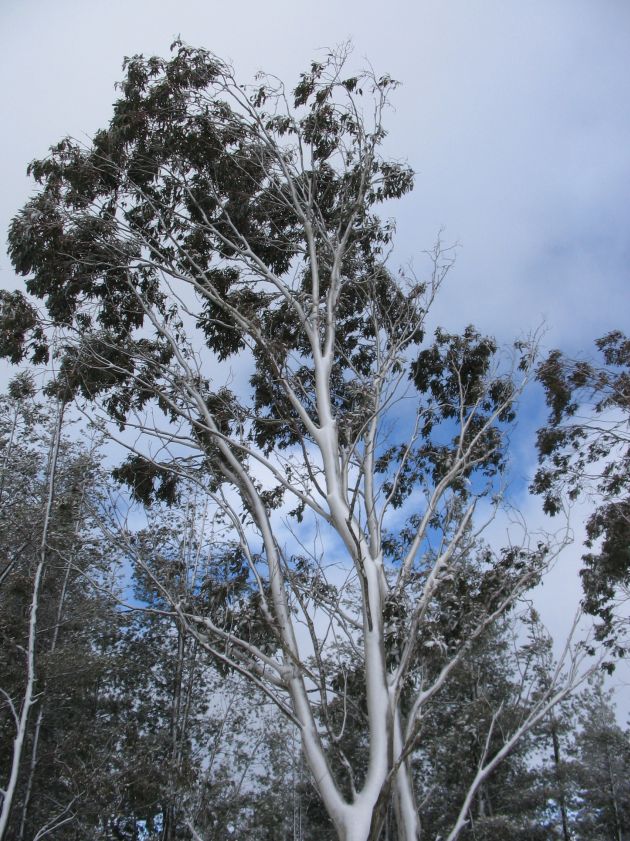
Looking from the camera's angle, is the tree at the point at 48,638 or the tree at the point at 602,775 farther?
the tree at the point at 602,775

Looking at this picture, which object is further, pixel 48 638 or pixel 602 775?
pixel 602 775

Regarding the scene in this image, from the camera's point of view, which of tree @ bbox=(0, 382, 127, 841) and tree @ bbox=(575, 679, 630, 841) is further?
tree @ bbox=(575, 679, 630, 841)

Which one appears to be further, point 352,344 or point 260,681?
point 352,344

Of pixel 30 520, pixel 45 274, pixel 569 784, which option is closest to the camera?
pixel 45 274

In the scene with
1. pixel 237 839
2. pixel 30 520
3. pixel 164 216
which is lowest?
pixel 237 839

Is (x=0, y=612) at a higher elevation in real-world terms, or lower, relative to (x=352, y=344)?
lower

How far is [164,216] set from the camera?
28.6 feet

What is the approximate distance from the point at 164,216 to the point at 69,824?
402 inches

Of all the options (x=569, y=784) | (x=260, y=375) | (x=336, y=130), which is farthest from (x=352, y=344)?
(x=569, y=784)

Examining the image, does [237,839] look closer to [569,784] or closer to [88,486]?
[88,486]

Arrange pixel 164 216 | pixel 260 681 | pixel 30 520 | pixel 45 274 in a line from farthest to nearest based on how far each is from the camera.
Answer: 1. pixel 30 520
2. pixel 164 216
3. pixel 45 274
4. pixel 260 681

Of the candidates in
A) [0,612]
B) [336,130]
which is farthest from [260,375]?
[0,612]

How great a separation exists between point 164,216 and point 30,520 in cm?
549

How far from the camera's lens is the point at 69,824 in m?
11.6
